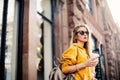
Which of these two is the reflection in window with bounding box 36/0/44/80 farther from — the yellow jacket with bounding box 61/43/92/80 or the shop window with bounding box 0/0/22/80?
the yellow jacket with bounding box 61/43/92/80

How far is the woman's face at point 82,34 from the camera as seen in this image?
4.00m

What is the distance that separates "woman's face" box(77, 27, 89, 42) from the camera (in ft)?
13.1

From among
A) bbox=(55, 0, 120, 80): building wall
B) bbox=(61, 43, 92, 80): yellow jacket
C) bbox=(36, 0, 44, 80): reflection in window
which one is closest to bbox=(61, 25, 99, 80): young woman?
bbox=(61, 43, 92, 80): yellow jacket

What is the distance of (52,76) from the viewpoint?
3805 millimetres

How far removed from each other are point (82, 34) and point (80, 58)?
36 cm

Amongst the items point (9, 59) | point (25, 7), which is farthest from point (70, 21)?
point (9, 59)

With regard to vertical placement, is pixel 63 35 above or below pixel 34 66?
above

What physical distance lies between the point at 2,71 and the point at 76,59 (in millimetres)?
1370

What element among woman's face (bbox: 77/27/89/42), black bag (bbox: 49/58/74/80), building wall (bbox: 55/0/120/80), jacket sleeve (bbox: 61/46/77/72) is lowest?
black bag (bbox: 49/58/74/80)

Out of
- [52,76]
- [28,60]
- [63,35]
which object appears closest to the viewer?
[52,76]

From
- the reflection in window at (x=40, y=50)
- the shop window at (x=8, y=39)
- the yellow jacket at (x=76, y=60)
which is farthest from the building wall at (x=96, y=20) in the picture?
the yellow jacket at (x=76, y=60)

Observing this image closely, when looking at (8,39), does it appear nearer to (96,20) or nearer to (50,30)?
(50,30)

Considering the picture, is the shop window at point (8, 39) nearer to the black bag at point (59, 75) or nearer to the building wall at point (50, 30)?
the building wall at point (50, 30)

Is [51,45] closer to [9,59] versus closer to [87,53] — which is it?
[9,59]
